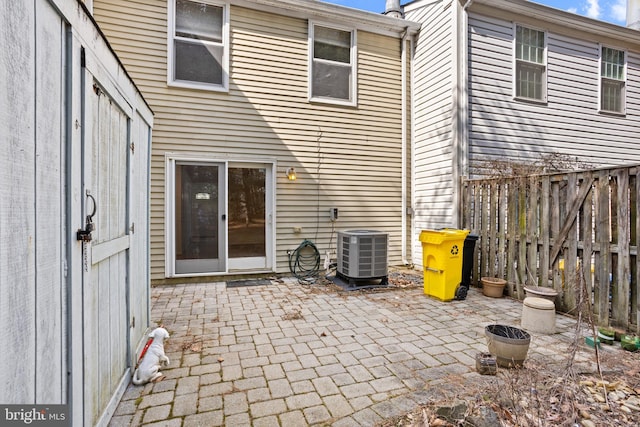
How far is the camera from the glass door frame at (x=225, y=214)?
5.46 meters

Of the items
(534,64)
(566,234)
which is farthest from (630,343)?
(534,64)

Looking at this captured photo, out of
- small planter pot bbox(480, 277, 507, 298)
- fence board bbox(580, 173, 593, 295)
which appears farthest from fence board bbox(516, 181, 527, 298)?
fence board bbox(580, 173, 593, 295)

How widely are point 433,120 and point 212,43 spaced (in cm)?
448

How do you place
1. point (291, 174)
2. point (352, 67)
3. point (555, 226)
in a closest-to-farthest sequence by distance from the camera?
point (555, 226), point (291, 174), point (352, 67)

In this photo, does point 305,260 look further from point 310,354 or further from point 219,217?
point 310,354

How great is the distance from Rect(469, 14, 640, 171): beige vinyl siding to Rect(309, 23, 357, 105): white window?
90.8 inches

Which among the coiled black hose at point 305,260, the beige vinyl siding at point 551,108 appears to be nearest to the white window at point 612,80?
the beige vinyl siding at point 551,108

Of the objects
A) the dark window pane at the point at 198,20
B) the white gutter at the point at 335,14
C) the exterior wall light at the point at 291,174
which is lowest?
the exterior wall light at the point at 291,174

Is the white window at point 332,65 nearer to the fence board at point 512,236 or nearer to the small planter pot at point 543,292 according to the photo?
the fence board at point 512,236

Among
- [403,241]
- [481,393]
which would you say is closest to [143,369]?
[481,393]

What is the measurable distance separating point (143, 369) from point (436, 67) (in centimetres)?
678

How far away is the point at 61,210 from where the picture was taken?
4.47 ft

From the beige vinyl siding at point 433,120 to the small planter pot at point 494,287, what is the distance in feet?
4.41

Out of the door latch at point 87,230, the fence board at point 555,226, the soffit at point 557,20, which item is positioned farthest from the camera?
the soffit at point 557,20
